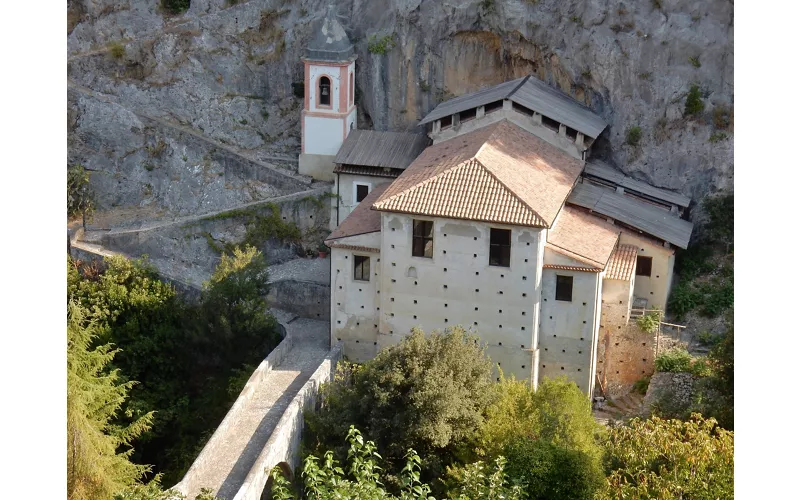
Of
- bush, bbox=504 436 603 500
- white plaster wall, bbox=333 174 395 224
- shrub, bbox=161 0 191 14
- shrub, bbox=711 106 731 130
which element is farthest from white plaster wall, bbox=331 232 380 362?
shrub, bbox=161 0 191 14

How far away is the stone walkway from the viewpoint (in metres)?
34.2

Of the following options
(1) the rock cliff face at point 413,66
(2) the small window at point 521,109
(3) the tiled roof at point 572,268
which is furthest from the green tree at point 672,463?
(1) the rock cliff face at point 413,66

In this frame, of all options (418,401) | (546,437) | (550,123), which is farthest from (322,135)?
(546,437)

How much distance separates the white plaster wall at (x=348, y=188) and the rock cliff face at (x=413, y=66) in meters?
4.03

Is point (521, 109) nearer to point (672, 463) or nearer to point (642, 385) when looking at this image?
point (642, 385)

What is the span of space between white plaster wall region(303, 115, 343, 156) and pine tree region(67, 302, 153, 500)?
14550 mm

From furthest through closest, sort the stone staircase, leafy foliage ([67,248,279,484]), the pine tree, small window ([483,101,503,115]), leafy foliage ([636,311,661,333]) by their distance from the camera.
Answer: small window ([483,101,503,115])
leafy foliage ([67,248,279,484])
leafy foliage ([636,311,661,333])
the stone staircase
the pine tree

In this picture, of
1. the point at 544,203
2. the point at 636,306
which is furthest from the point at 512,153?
the point at 636,306

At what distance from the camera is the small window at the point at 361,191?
49.9 meters

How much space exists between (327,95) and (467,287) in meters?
15.7

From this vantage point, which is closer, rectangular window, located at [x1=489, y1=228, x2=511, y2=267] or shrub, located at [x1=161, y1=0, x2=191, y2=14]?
rectangular window, located at [x1=489, y1=228, x2=511, y2=267]

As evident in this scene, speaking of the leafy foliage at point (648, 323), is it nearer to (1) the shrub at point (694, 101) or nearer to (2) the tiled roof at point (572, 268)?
(2) the tiled roof at point (572, 268)

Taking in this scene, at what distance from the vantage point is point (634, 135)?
153ft

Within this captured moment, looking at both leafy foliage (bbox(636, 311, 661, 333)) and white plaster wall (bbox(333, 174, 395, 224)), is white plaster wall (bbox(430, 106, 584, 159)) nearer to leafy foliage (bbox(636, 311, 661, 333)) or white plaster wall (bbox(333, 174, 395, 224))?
white plaster wall (bbox(333, 174, 395, 224))
